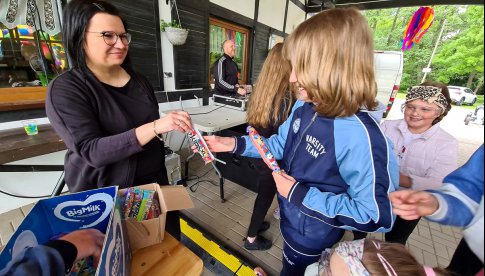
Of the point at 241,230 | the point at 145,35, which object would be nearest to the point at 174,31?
the point at 145,35

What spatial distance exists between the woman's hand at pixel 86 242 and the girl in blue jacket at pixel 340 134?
66cm

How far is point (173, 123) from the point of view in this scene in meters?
0.94

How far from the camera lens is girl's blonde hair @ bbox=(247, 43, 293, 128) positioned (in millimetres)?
1508

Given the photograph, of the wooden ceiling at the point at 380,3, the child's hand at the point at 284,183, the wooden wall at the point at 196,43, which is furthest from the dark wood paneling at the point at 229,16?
the child's hand at the point at 284,183

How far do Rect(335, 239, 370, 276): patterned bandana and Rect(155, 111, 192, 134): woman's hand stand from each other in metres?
0.79

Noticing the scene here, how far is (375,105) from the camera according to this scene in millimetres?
803

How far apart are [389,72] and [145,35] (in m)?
5.51

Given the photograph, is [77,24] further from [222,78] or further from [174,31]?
[222,78]

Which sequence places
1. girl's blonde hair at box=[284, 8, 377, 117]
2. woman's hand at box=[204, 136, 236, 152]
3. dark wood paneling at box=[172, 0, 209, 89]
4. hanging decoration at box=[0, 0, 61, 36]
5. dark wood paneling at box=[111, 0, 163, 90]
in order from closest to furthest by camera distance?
1. girl's blonde hair at box=[284, 8, 377, 117]
2. woman's hand at box=[204, 136, 236, 152]
3. hanging decoration at box=[0, 0, 61, 36]
4. dark wood paneling at box=[111, 0, 163, 90]
5. dark wood paneling at box=[172, 0, 209, 89]

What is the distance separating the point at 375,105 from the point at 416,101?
96cm

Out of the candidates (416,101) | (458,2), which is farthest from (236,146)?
(458,2)

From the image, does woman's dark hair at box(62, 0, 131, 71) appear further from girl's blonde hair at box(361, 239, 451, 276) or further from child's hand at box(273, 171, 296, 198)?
girl's blonde hair at box(361, 239, 451, 276)

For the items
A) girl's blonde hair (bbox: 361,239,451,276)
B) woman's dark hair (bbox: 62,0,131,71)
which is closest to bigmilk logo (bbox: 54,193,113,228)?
woman's dark hair (bbox: 62,0,131,71)

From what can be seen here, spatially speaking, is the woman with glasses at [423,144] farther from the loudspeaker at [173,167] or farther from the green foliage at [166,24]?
the green foliage at [166,24]
